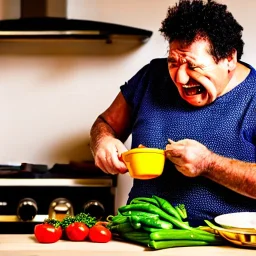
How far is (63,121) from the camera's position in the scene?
2.74m

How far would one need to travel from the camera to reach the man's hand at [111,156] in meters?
1.67

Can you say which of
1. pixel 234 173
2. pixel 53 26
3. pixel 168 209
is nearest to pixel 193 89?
pixel 234 173

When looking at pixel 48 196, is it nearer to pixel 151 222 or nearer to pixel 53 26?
pixel 53 26

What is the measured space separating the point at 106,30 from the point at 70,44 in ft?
1.09

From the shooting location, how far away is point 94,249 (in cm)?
134

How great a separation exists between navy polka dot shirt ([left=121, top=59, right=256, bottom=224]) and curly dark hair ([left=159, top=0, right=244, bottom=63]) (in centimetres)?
15

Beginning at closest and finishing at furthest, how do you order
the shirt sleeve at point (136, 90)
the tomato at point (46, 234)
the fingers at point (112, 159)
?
1. the tomato at point (46, 234)
2. the fingers at point (112, 159)
3. the shirt sleeve at point (136, 90)

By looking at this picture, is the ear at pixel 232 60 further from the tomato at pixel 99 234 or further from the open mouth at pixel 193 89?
the tomato at pixel 99 234

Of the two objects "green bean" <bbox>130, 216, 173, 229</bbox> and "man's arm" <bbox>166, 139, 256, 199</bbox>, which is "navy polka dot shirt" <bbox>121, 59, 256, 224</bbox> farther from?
"green bean" <bbox>130, 216, 173, 229</bbox>

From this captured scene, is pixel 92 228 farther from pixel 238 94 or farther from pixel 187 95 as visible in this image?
pixel 238 94

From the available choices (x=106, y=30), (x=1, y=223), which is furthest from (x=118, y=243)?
(x=106, y=30)

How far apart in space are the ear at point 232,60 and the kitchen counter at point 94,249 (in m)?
0.58

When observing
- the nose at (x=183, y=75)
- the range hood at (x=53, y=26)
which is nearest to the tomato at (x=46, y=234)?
the nose at (x=183, y=75)

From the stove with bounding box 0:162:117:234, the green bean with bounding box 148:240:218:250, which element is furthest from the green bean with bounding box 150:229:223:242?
the stove with bounding box 0:162:117:234
